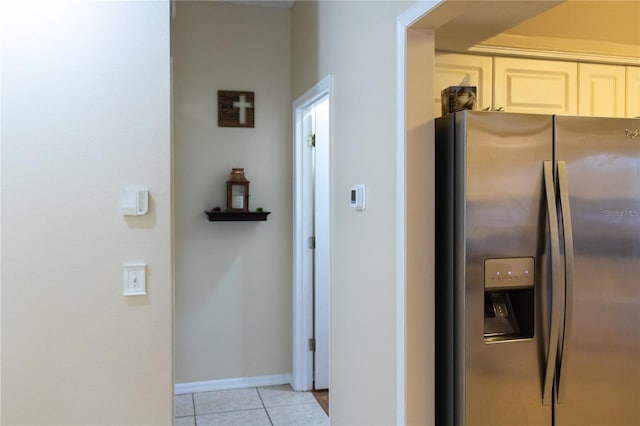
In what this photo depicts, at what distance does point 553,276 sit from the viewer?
6.29ft

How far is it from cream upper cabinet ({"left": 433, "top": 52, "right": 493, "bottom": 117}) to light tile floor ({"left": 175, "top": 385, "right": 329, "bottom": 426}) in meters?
2.01

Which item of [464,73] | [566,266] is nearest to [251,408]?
[566,266]

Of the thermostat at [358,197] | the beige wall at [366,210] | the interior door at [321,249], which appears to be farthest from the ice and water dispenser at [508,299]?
the interior door at [321,249]

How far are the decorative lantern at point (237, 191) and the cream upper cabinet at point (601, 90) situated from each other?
2045 mm

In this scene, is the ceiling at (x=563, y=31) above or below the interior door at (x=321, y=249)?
above

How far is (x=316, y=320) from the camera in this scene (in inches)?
143

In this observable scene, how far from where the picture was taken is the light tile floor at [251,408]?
10.4ft

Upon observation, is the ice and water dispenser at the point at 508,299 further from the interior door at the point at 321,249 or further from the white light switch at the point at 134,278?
the interior door at the point at 321,249

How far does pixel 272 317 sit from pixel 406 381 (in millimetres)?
1880

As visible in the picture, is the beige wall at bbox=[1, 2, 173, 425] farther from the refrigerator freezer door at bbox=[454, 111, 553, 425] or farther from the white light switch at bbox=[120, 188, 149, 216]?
the refrigerator freezer door at bbox=[454, 111, 553, 425]

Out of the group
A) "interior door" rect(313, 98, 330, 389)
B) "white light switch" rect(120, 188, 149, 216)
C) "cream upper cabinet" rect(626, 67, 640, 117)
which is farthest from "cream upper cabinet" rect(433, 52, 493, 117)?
"white light switch" rect(120, 188, 149, 216)

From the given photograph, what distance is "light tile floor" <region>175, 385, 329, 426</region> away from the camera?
125 inches

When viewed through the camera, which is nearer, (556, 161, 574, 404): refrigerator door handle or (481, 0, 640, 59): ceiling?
(556, 161, 574, 404): refrigerator door handle

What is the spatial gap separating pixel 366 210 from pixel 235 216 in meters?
1.37
